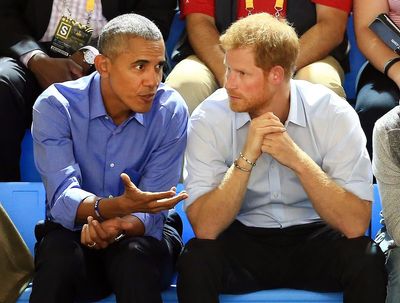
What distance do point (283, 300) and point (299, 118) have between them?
0.56 meters

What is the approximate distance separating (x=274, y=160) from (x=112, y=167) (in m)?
0.50

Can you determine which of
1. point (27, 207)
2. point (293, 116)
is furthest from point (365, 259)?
point (27, 207)

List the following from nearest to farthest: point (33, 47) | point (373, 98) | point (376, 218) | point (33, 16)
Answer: point (376, 218) → point (373, 98) → point (33, 47) → point (33, 16)

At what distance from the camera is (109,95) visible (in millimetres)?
2660

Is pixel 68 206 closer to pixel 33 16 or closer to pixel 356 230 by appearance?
pixel 356 230

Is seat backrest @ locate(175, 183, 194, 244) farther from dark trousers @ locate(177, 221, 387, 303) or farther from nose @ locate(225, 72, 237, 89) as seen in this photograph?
nose @ locate(225, 72, 237, 89)

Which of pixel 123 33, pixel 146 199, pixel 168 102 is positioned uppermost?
pixel 123 33

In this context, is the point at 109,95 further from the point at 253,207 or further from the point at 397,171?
the point at 397,171

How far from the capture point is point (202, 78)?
3330 mm

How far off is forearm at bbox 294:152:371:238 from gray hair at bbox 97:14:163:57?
590mm

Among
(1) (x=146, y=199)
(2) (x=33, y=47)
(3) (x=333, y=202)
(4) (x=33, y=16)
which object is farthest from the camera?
(4) (x=33, y=16)

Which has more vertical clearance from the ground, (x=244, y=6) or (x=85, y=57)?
(x=244, y=6)

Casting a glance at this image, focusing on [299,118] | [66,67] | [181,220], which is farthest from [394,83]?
[66,67]

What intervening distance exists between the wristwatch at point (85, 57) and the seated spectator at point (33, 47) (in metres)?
0.02
